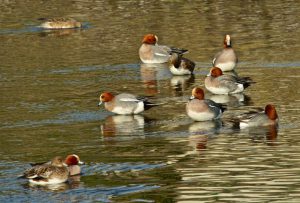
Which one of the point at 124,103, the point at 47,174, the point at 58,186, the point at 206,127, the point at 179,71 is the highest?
the point at 179,71

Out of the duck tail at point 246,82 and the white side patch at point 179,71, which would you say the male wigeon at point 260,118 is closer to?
the duck tail at point 246,82

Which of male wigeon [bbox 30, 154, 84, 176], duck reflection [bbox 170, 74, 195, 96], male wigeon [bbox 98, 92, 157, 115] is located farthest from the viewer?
duck reflection [bbox 170, 74, 195, 96]

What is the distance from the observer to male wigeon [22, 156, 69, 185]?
56.6 feet

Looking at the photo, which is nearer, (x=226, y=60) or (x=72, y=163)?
(x=72, y=163)

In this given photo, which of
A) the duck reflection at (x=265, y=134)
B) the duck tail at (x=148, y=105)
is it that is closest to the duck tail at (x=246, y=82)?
the duck tail at (x=148, y=105)

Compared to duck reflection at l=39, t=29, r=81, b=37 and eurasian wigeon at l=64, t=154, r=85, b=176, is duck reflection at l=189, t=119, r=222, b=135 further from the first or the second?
duck reflection at l=39, t=29, r=81, b=37

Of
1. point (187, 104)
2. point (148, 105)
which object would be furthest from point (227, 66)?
point (187, 104)

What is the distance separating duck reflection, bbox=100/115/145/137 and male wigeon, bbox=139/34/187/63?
8207 millimetres

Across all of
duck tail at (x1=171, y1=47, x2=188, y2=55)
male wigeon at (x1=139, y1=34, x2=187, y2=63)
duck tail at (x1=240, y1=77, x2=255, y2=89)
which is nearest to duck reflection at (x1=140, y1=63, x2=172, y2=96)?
male wigeon at (x1=139, y1=34, x2=187, y2=63)

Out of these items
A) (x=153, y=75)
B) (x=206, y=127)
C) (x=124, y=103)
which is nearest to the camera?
(x=206, y=127)

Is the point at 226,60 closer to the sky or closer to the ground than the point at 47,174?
closer to the sky

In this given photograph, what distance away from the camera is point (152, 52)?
32.3 m

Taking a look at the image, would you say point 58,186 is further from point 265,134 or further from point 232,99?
point 232,99

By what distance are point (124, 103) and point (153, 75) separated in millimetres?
6375
